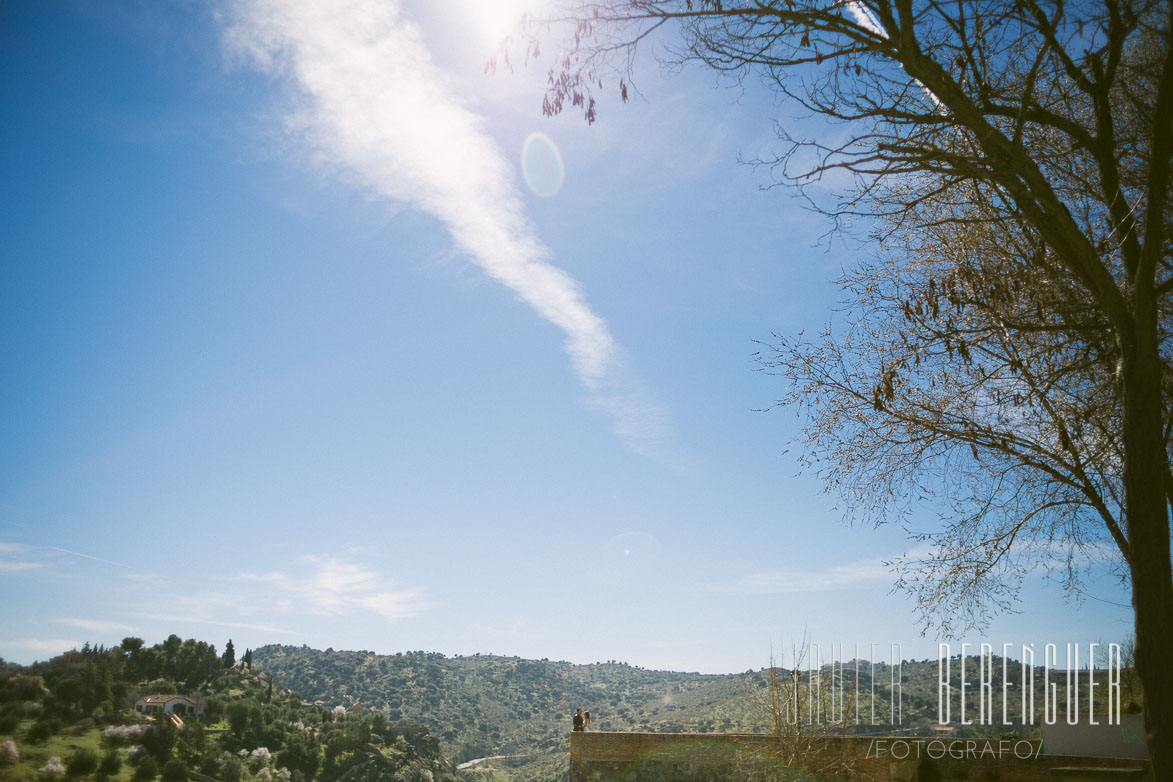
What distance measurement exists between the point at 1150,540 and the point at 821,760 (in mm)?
7904

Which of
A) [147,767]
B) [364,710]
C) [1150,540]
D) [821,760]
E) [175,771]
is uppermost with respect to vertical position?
[1150,540]

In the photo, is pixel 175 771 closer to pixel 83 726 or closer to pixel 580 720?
pixel 83 726

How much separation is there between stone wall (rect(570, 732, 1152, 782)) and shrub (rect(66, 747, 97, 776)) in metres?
14.3

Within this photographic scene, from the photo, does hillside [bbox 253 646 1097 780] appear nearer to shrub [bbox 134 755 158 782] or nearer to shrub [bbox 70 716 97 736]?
shrub [bbox 134 755 158 782]

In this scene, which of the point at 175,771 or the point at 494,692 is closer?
the point at 175,771

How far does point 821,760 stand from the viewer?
1041cm

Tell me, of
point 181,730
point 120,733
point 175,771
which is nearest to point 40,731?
point 120,733

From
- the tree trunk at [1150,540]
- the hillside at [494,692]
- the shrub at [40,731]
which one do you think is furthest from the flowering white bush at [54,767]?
the tree trunk at [1150,540]

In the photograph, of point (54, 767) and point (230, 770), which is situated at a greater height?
point (54, 767)

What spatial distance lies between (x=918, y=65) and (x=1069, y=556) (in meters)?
4.72

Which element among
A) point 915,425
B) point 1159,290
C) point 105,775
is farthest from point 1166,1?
point 105,775

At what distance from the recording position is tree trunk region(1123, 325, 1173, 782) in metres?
3.57

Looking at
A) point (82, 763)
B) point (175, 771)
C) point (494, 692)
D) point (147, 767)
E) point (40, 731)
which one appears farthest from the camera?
point (494, 692)

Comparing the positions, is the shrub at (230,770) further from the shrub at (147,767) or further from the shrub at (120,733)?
the shrub at (147,767)
